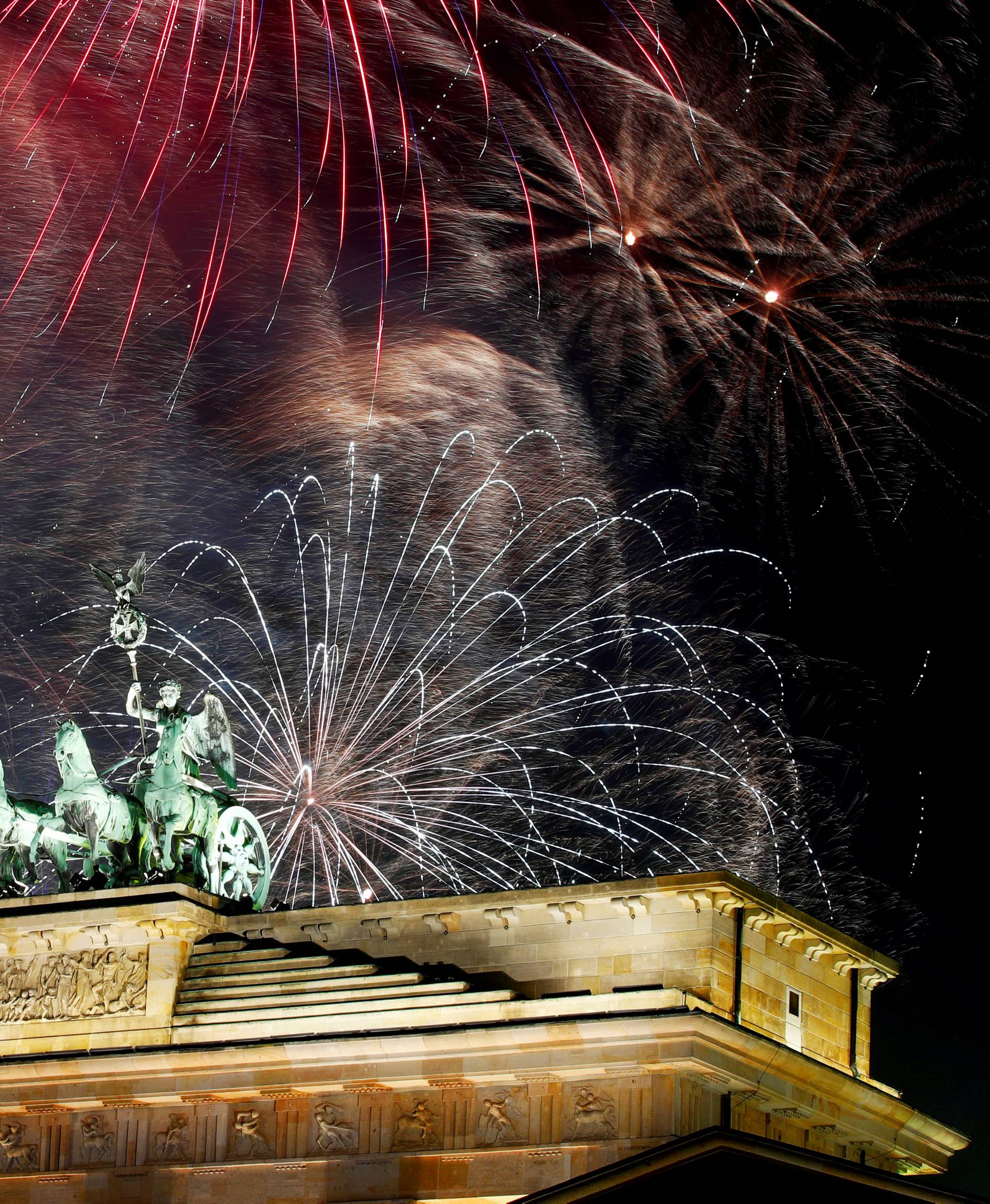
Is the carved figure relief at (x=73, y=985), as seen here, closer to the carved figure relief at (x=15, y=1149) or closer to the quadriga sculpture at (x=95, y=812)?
the quadriga sculpture at (x=95, y=812)

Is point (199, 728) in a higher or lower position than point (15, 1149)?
higher

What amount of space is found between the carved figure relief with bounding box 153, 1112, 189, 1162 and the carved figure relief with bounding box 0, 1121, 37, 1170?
245cm

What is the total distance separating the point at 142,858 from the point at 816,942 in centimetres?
1173

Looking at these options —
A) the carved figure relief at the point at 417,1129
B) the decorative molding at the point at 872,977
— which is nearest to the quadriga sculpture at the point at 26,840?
the carved figure relief at the point at 417,1129

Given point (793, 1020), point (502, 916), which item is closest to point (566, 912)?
point (502, 916)

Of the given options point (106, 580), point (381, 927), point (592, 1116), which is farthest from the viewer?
point (106, 580)

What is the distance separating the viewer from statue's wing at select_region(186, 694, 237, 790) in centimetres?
3597

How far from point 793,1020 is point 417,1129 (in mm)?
6550

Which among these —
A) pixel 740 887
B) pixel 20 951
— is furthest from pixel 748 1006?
pixel 20 951

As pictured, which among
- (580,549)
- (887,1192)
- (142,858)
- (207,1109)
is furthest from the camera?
(580,549)

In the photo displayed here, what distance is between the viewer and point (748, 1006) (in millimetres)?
32156

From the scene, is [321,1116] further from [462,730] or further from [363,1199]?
[462,730]

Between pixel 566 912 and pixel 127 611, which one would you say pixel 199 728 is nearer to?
pixel 127 611

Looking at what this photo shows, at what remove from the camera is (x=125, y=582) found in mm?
37156
